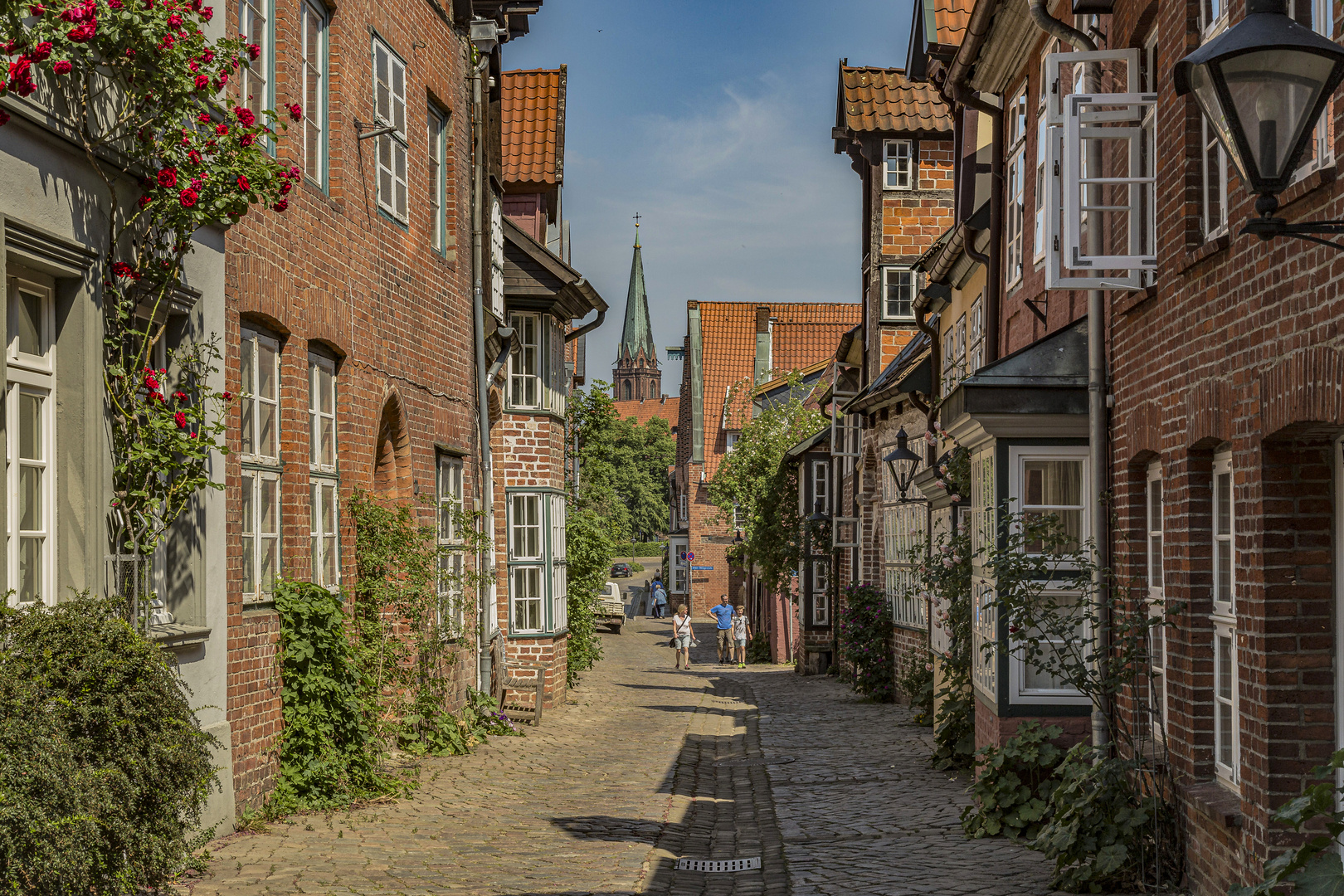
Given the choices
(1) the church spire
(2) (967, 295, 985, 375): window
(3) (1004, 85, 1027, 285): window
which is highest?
(1) the church spire

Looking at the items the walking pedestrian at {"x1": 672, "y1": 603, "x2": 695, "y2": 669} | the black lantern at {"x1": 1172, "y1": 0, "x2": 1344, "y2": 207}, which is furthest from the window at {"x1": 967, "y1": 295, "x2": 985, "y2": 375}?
the walking pedestrian at {"x1": 672, "y1": 603, "x2": 695, "y2": 669}

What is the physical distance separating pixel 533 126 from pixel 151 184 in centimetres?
1531

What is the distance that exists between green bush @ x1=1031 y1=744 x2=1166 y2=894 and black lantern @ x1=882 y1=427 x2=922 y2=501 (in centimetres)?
988

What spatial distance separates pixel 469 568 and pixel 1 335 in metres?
9.81

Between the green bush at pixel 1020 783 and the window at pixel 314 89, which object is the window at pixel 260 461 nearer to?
the window at pixel 314 89

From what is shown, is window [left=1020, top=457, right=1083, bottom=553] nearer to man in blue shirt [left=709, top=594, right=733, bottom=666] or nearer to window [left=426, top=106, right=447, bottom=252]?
window [left=426, top=106, right=447, bottom=252]

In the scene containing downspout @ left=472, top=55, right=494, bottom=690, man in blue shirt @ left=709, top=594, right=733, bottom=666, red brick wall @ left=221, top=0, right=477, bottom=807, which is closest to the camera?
red brick wall @ left=221, top=0, right=477, bottom=807

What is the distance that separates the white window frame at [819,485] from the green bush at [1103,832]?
2048cm

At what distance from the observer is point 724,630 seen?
3195 centimetres

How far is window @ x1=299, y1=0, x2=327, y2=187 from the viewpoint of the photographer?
10.2 metres

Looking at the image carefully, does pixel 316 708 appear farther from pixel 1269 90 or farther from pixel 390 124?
pixel 1269 90

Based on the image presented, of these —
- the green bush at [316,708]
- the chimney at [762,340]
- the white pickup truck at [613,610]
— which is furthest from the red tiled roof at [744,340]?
the green bush at [316,708]

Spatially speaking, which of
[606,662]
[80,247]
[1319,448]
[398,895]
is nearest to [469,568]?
[398,895]

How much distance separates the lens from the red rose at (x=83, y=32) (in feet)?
18.6
